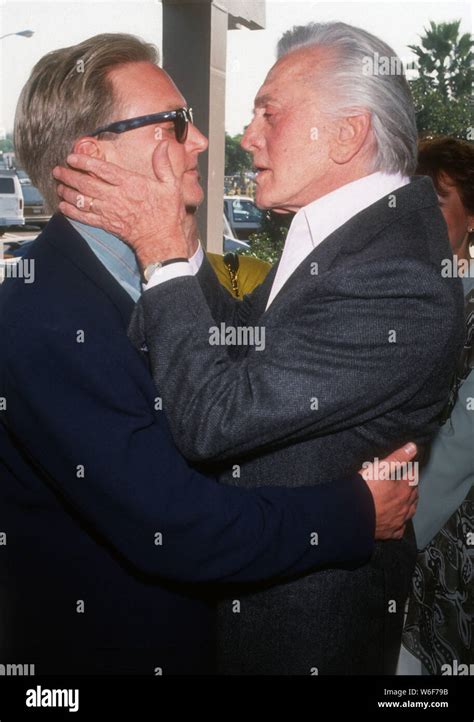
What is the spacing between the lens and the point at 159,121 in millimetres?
1779

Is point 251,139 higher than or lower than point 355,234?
higher

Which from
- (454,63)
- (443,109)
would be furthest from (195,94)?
(454,63)

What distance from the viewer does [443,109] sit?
19.5m

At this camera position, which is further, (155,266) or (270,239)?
(270,239)

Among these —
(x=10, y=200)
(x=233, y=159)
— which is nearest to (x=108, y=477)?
(x=10, y=200)

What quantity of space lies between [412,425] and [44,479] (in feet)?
2.43

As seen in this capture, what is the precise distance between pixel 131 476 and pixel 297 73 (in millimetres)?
947

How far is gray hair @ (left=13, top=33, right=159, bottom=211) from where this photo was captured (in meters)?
1.74

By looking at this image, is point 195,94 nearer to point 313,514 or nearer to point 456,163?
point 456,163

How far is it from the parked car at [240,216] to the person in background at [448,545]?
1548 centimetres

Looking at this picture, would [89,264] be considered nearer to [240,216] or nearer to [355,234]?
[355,234]

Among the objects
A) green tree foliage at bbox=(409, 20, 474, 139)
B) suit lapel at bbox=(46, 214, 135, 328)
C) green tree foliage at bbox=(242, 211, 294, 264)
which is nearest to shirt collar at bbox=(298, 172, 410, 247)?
suit lapel at bbox=(46, 214, 135, 328)

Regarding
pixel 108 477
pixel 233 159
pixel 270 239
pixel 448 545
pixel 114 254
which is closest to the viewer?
pixel 108 477

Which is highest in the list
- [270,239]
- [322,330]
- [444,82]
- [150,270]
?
[444,82]
